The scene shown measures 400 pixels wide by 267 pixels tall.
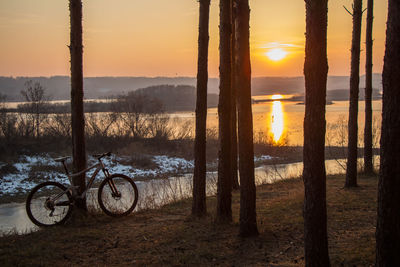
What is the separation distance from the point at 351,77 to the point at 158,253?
7881 mm

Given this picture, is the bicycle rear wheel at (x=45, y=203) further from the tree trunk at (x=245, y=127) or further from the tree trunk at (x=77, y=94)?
the tree trunk at (x=245, y=127)

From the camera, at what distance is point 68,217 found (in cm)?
836

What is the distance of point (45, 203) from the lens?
8.11 m

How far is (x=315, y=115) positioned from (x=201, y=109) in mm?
4307

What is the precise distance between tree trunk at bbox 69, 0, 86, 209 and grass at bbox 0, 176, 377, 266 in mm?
1081

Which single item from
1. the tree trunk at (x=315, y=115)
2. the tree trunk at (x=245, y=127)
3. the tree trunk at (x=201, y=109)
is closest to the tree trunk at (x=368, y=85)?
the tree trunk at (x=201, y=109)

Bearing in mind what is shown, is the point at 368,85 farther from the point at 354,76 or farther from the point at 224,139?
the point at 224,139

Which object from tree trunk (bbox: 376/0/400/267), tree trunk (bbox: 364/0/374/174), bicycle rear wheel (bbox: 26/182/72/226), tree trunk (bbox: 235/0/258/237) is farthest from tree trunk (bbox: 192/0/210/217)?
tree trunk (bbox: 364/0/374/174)

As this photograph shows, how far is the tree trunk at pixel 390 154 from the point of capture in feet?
13.2

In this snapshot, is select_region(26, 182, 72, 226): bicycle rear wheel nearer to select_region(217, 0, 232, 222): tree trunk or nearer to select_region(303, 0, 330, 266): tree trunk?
select_region(217, 0, 232, 222): tree trunk

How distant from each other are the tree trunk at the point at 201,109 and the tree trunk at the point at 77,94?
2499 mm

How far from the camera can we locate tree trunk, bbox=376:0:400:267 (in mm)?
4023

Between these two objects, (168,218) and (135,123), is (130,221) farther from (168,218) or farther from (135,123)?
(135,123)

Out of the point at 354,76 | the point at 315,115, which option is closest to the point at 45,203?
the point at 315,115
